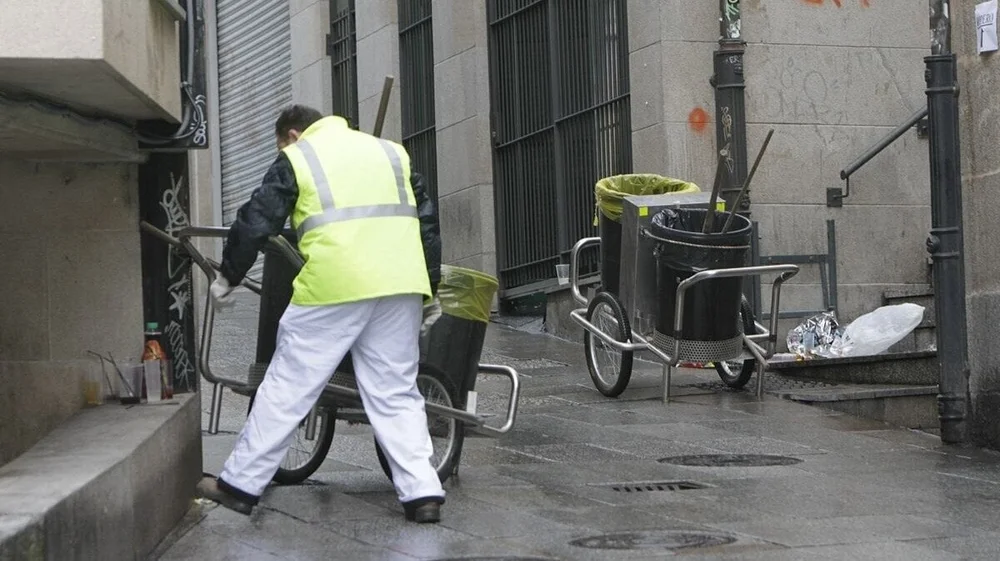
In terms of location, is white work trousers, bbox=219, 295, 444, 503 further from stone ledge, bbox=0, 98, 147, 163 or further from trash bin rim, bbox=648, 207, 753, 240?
trash bin rim, bbox=648, 207, 753, 240

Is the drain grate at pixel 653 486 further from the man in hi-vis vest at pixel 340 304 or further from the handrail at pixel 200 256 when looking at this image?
the handrail at pixel 200 256

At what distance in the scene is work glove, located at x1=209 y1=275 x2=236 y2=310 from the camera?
6824 millimetres

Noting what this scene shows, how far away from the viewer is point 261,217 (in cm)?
666

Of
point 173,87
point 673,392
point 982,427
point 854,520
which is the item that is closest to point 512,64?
point 673,392

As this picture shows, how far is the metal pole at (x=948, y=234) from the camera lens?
912 centimetres

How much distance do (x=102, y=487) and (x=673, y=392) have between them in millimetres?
6215

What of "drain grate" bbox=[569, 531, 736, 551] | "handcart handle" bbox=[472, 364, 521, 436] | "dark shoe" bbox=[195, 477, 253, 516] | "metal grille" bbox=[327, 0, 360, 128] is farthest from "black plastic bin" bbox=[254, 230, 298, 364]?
"metal grille" bbox=[327, 0, 360, 128]

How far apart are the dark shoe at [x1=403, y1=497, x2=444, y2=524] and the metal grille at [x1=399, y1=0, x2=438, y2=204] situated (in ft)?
38.4

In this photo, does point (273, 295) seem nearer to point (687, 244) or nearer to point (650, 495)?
point (650, 495)

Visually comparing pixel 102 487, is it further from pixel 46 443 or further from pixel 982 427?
pixel 982 427

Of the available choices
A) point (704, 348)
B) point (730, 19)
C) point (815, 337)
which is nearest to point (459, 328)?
point (704, 348)

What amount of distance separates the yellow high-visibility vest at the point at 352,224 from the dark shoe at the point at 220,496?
791 millimetres

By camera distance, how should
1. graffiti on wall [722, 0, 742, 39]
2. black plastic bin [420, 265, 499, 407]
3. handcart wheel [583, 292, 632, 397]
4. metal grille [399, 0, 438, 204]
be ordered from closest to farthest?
black plastic bin [420, 265, 499, 407] < handcart wheel [583, 292, 632, 397] < graffiti on wall [722, 0, 742, 39] < metal grille [399, 0, 438, 204]

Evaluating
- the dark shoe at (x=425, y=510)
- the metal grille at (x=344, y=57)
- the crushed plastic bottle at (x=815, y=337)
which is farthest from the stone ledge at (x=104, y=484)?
the metal grille at (x=344, y=57)
